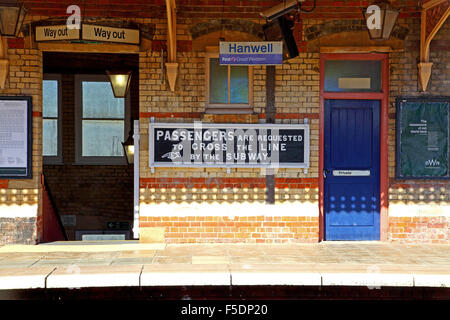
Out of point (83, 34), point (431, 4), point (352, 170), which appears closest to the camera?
point (83, 34)

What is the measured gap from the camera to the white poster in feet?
27.2

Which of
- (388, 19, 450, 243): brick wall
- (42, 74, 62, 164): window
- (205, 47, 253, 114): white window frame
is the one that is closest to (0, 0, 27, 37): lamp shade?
(205, 47, 253, 114): white window frame

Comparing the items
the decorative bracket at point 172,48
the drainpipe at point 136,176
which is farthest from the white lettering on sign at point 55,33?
the drainpipe at point 136,176

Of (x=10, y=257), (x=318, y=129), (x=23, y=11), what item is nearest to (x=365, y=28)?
(x=318, y=129)

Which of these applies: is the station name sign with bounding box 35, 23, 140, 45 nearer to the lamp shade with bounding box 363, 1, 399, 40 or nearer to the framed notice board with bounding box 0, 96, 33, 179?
the framed notice board with bounding box 0, 96, 33, 179

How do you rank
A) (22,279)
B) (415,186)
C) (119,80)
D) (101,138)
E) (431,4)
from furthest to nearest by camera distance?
(101,138), (119,80), (415,186), (431,4), (22,279)

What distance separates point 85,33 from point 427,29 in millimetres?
5375

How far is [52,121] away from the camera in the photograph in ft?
38.1

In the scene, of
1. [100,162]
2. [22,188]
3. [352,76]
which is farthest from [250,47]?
[100,162]

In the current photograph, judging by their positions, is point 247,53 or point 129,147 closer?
point 247,53

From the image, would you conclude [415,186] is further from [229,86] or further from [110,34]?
[110,34]

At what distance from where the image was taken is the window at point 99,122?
11664mm

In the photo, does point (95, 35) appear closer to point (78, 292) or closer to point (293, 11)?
point (293, 11)
